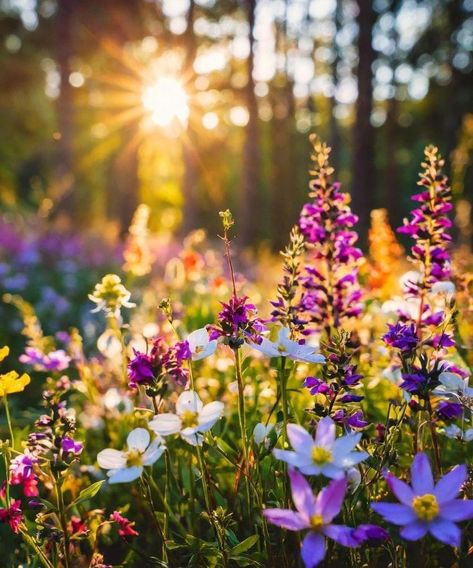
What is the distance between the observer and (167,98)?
16.1m

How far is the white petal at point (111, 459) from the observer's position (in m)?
1.39

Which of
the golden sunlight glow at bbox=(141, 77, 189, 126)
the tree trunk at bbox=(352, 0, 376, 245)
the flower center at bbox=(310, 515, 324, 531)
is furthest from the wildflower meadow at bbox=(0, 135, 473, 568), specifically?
the golden sunlight glow at bbox=(141, 77, 189, 126)

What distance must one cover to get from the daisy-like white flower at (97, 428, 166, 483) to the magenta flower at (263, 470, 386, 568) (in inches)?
12.2

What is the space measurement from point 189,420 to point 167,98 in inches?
614

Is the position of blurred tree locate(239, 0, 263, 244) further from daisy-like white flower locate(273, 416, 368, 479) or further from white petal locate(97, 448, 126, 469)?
daisy-like white flower locate(273, 416, 368, 479)

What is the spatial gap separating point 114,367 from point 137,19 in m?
14.6

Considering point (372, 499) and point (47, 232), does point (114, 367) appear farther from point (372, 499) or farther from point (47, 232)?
point (47, 232)

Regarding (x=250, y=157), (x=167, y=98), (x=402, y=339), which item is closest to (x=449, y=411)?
(x=402, y=339)

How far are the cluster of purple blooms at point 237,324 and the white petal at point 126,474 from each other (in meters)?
0.32

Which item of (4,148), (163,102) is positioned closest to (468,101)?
(163,102)

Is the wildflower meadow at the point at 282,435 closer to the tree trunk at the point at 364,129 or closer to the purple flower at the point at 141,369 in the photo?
the purple flower at the point at 141,369

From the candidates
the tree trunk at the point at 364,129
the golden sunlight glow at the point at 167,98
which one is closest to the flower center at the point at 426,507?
the tree trunk at the point at 364,129

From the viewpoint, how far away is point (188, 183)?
1558 cm

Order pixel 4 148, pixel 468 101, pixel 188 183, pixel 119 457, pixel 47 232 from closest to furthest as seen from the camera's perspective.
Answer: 1. pixel 119 457
2. pixel 47 232
3. pixel 188 183
4. pixel 468 101
5. pixel 4 148
